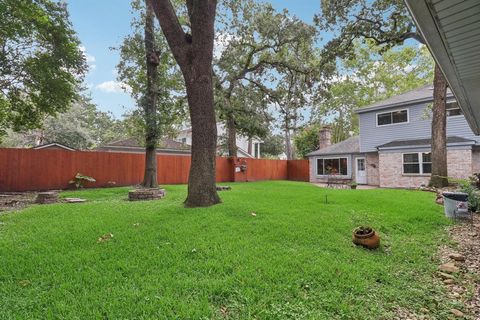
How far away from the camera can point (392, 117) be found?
15664 mm

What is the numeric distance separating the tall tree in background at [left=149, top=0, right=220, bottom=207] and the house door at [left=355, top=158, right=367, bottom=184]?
13842 millimetres

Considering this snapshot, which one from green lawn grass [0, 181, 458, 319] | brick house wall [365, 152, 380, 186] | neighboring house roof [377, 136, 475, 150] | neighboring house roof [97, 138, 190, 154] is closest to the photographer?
green lawn grass [0, 181, 458, 319]

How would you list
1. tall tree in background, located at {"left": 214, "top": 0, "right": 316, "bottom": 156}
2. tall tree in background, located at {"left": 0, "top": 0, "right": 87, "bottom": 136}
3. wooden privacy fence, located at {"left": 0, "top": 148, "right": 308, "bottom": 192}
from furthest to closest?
tall tree in background, located at {"left": 214, "top": 0, "right": 316, "bottom": 156} < wooden privacy fence, located at {"left": 0, "top": 148, "right": 308, "bottom": 192} < tall tree in background, located at {"left": 0, "top": 0, "right": 87, "bottom": 136}

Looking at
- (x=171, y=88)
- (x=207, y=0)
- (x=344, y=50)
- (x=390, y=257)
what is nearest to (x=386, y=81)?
(x=344, y=50)

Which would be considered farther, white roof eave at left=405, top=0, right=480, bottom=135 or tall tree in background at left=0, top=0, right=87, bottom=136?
tall tree in background at left=0, top=0, right=87, bottom=136

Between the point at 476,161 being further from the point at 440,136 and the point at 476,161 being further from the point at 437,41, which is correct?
the point at 437,41

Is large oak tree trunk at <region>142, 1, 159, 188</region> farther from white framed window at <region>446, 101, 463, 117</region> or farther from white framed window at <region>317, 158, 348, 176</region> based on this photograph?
white framed window at <region>446, 101, 463, 117</region>

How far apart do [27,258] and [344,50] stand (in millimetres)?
12404

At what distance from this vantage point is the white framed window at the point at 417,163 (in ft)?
45.1

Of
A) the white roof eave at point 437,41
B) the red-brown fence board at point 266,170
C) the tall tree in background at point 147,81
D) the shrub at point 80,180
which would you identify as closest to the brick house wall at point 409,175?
the red-brown fence board at point 266,170

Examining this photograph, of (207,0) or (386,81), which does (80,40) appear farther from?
(386,81)

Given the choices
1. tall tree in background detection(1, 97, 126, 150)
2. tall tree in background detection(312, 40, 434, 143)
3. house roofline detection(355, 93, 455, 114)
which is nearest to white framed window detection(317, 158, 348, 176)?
house roofline detection(355, 93, 455, 114)

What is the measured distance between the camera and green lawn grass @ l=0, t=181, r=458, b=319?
91.0 inches

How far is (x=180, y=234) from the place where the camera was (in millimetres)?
4117
